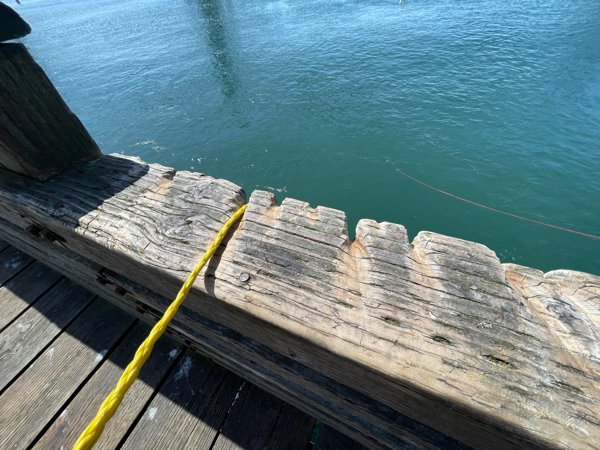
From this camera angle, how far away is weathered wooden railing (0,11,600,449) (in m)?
0.85

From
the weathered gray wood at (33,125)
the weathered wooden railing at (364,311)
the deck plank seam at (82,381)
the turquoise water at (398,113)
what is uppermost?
the weathered gray wood at (33,125)

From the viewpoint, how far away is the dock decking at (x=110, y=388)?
5.44ft

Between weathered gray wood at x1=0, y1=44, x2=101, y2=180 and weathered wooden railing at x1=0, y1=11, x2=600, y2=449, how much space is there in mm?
37

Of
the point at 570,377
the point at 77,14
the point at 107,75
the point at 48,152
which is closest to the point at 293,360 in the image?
the point at 570,377

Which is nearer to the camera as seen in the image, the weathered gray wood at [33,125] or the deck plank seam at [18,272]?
the weathered gray wood at [33,125]

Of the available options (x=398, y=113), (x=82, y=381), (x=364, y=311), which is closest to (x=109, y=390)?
(x=82, y=381)

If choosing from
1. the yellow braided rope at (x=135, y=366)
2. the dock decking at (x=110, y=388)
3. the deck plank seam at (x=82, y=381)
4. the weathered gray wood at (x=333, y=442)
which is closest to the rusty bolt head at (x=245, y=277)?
the yellow braided rope at (x=135, y=366)

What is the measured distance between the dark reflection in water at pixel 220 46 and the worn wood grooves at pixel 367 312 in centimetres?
1540

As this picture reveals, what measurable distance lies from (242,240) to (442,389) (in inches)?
35.0

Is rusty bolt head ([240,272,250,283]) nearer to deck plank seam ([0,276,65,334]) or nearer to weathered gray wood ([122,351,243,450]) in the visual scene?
weathered gray wood ([122,351,243,450])

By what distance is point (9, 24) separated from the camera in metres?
1.58

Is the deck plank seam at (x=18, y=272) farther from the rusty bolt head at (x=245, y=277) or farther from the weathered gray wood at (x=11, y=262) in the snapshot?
the rusty bolt head at (x=245, y=277)

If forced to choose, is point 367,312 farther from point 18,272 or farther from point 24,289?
point 18,272

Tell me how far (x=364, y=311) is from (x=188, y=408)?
1433mm
